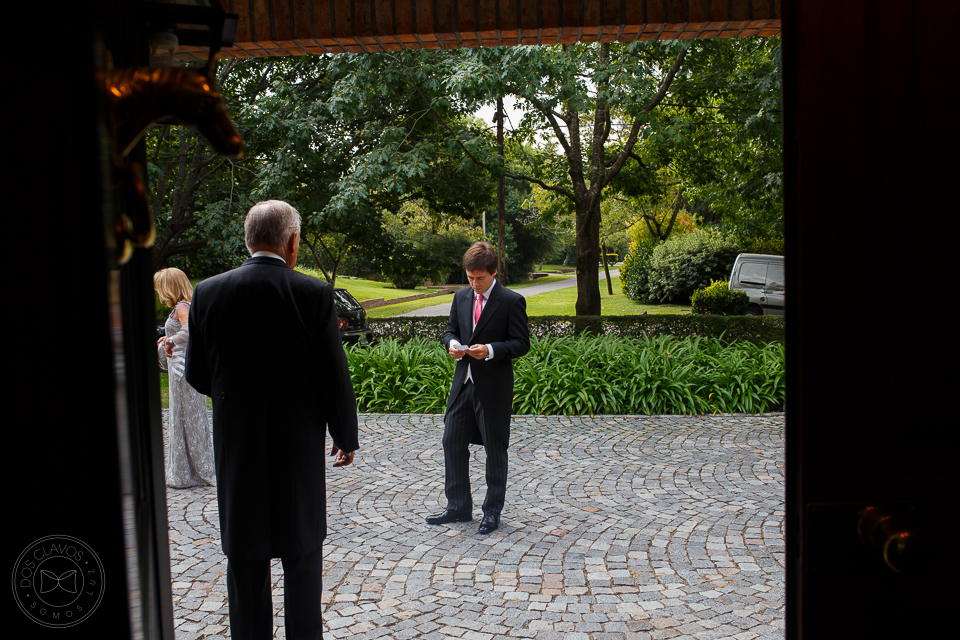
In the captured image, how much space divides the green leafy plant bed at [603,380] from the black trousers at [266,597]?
20.1 ft

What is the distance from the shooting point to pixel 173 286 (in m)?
6.09

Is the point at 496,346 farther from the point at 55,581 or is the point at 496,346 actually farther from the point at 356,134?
the point at 356,134

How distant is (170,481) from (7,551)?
5.76m

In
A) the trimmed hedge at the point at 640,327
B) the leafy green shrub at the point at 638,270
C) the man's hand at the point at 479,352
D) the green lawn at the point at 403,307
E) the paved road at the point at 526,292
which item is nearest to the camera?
the man's hand at the point at 479,352

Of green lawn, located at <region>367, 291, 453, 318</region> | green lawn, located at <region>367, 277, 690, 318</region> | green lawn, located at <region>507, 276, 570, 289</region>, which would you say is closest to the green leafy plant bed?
green lawn, located at <region>367, 277, 690, 318</region>

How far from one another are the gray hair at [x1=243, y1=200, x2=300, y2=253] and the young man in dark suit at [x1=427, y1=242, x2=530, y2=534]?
2035 millimetres

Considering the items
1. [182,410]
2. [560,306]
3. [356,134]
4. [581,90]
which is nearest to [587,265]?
[581,90]

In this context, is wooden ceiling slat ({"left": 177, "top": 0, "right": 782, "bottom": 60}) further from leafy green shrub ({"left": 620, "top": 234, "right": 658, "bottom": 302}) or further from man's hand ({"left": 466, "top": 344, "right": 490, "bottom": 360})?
leafy green shrub ({"left": 620, "top": 234, "right": 658, "bottom": 302})

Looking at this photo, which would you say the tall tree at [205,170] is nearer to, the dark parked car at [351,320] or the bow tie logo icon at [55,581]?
the dark parked car at [351,320]

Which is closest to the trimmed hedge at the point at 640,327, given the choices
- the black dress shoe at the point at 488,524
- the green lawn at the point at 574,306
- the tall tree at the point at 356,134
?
the tall tree at the point at 356,134

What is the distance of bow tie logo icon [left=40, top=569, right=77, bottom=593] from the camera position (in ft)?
3.21

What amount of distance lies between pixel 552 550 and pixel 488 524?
1.77 ft

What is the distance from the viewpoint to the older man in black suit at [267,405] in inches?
114

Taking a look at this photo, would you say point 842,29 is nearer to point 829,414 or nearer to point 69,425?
point 829,414
